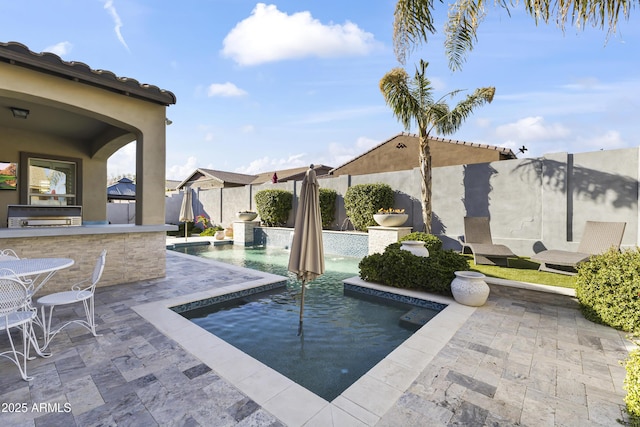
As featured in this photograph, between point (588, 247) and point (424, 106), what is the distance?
6.23m

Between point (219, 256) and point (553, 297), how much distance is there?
1057 cm

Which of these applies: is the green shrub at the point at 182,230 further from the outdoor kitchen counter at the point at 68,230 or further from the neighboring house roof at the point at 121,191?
the outdoor kitchen counter at the point at 68,230

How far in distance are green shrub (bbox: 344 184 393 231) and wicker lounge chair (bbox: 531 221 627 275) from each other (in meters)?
5.88

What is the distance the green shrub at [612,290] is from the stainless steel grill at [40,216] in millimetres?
10320

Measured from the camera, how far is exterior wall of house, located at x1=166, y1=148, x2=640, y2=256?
7.77 meters

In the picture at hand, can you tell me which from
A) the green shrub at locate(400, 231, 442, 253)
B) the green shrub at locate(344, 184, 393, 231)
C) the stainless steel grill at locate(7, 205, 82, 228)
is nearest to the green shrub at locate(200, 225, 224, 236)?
the green shrub at locate(344, 184, 393, 231)

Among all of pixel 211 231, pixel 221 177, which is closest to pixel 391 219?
pixel 211 231

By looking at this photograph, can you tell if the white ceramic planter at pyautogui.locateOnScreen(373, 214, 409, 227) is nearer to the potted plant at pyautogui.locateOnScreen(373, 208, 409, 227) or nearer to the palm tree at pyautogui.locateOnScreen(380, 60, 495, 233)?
the potted plant at pyautogui.locateOnScreen(373, 208, 409, 227)

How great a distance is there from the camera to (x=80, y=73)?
5438 millimetres

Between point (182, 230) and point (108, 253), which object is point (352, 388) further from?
point (182, 230)

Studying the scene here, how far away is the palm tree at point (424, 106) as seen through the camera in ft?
32.1

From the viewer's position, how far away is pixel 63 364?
3.22m

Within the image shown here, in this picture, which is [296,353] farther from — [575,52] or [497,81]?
[497,81]

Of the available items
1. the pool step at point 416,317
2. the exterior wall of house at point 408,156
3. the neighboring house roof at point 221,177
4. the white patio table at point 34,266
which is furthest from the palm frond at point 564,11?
the neighboring house roof at point 221,177
